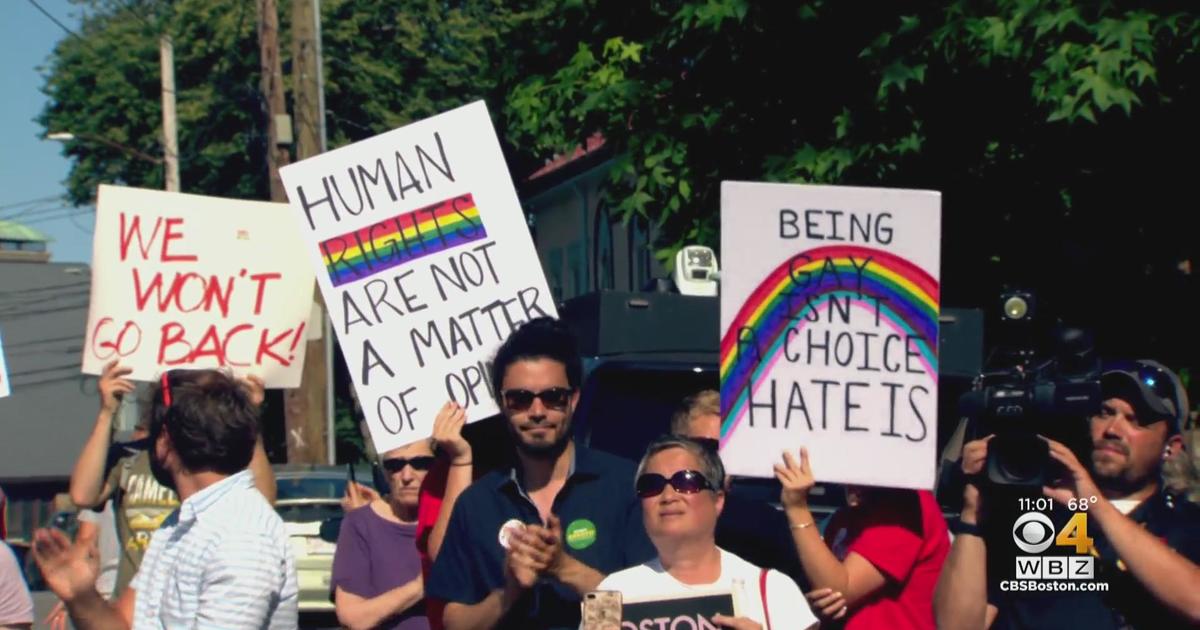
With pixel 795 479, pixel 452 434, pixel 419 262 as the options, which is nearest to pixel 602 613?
pixel 795 479

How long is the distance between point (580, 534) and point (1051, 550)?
1.16 m

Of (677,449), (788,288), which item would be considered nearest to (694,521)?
(677,449)

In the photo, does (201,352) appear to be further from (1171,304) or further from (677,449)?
(1171,304)

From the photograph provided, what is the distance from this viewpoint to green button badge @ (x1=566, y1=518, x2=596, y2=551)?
5.03 m

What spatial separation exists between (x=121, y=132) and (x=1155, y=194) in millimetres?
31904

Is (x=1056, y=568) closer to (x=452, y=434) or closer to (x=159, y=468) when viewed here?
(x=452, y=434)

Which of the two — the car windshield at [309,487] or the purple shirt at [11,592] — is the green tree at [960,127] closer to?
the car windshield at [309,487]

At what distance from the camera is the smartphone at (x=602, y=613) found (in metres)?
4.38

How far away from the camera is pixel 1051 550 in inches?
191

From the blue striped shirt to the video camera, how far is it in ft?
5.87

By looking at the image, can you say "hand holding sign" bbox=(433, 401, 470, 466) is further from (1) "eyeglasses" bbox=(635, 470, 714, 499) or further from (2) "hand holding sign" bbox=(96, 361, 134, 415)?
(2) "hand holding sign" bbox=(96, 361, 134, 415)

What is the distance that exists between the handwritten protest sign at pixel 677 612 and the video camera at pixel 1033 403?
73 cm

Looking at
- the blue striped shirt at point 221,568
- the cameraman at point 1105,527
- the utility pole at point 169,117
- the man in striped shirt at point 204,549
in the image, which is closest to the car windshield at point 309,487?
the man in striped shirt at point 204,549

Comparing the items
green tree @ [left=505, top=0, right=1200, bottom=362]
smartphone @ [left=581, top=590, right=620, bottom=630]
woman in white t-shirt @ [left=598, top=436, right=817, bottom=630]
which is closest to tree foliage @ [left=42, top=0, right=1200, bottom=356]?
green tree @ [left=505, top=0, right=1200, bottom=362]
